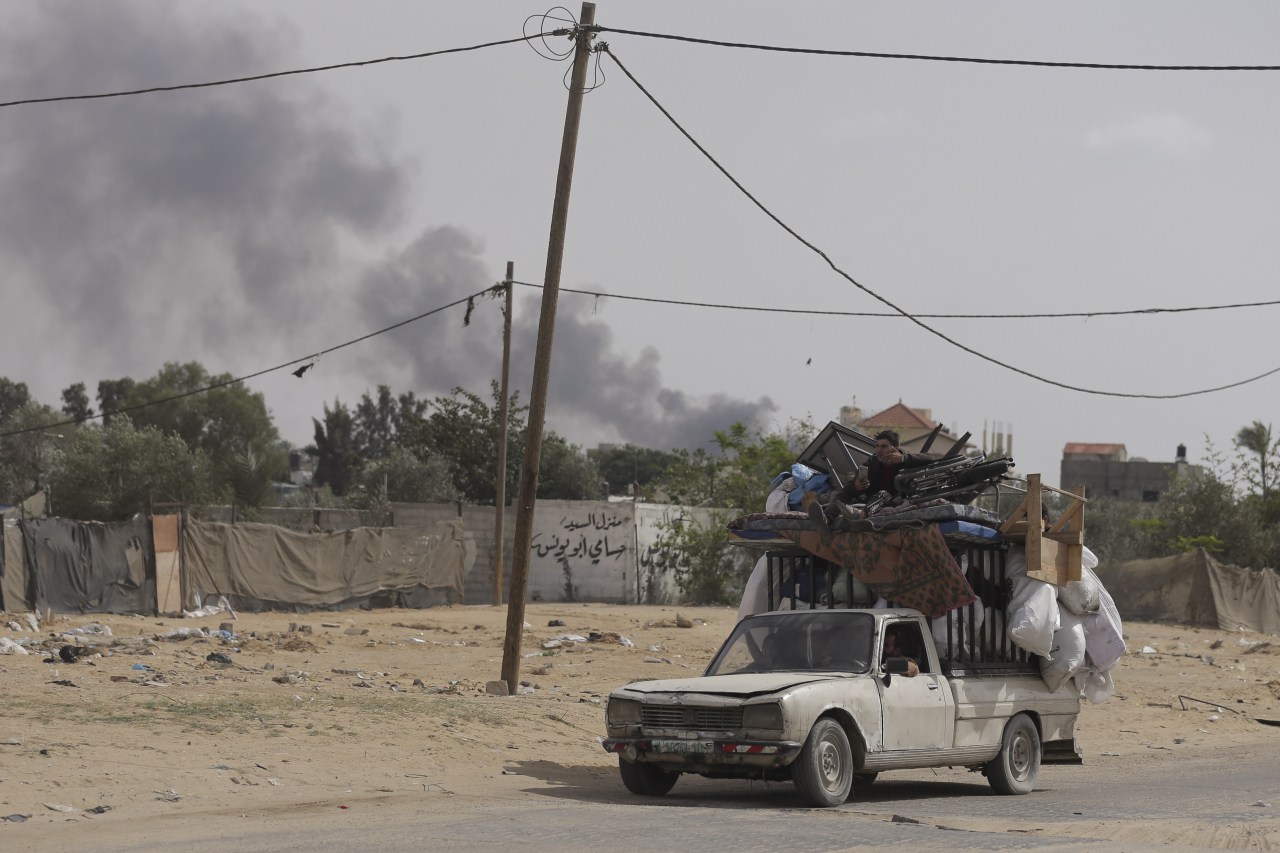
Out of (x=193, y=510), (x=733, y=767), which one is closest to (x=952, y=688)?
(x=733, y=767)

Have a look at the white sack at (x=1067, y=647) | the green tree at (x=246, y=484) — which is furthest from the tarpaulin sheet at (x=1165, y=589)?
the green tree at (x=246, y=484)

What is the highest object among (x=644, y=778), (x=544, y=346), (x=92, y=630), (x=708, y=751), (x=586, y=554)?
(x=544, y=346)

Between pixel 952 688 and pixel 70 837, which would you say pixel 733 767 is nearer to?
pixel 952 688

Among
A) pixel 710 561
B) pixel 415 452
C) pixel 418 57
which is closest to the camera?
pixel 418 57

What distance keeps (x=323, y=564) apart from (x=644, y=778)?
2004cm

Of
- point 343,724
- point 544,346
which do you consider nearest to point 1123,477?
point 544,346

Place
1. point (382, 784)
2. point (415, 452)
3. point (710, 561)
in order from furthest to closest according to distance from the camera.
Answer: point (415, 452), point (710, 561), point (382, 784)

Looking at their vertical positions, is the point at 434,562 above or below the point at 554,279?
below

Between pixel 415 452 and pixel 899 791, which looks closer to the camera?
pixel 899 791

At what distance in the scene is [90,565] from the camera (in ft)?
76.0

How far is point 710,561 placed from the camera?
3341 cm

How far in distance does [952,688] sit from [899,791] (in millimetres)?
1123

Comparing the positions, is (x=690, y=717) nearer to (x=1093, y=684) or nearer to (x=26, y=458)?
(x=1093, y=684)

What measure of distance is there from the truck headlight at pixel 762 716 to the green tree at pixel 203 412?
76400 mm
